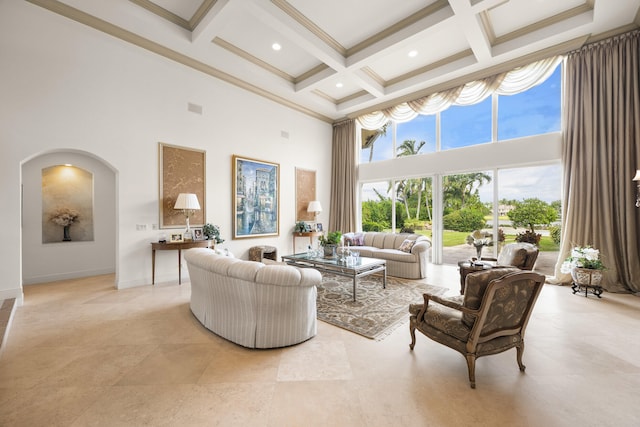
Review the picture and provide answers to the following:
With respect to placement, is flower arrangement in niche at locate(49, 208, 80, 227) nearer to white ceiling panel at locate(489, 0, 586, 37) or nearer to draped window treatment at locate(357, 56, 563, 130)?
draped window treatment at locate(357, 56, 563, 130)

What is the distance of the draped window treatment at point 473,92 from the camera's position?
5123 mm

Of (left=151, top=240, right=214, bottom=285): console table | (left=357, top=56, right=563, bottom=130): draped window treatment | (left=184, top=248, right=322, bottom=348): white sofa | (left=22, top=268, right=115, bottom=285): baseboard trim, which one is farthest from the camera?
(left=357, top=56, right=563, bottom=130): draped window treatment

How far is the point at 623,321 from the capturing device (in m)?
3.27

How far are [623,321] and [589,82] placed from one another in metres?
3.97

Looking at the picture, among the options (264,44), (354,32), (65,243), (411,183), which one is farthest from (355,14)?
(65,243)

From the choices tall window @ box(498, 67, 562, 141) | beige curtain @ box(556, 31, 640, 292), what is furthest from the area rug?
tall window @ box(498, 67, 562, 141)

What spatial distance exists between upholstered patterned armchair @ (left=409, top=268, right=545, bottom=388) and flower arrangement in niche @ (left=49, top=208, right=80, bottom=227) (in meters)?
6.78

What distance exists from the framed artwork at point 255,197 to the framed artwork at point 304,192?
722mm

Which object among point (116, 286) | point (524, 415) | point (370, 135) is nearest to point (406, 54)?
point (370, 135)

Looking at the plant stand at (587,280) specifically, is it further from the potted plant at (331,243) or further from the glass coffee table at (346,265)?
the potted plant at (331,243)

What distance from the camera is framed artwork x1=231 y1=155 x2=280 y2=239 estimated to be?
20.2 ft

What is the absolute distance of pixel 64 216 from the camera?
5355 millimetres

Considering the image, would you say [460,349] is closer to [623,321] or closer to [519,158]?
[623,321]

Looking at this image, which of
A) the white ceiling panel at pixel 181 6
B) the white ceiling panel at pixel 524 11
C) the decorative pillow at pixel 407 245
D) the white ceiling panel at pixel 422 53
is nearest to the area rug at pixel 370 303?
the decorative pillow at pixel 407 245
